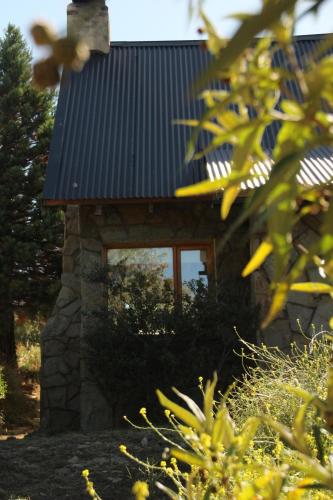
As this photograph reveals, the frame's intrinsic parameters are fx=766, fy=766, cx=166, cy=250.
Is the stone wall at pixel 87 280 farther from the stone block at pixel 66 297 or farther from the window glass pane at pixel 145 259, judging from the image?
the window glass pane at pixel 145 259

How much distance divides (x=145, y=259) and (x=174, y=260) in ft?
1.22

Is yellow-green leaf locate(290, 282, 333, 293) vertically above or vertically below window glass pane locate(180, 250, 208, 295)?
below

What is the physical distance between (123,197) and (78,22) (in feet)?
11.6

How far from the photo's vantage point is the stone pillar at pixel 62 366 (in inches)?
392

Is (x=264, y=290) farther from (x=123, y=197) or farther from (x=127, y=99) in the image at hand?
(x=127, y=99)

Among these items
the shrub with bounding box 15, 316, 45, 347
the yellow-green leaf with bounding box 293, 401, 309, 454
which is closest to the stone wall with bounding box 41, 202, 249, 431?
the shrub with bounding box 15, 316, 45, 347

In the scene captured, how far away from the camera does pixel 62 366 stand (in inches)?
395

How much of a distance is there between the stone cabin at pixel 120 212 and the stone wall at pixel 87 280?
1 cm

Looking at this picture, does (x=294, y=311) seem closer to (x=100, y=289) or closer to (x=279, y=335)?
(x=279, y=335)

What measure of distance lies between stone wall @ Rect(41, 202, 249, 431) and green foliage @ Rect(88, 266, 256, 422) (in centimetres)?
47

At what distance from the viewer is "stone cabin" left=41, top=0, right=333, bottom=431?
360 inches

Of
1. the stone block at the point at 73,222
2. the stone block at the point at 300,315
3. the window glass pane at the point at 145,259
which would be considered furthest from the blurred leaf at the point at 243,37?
the stone block at the point at 73,222

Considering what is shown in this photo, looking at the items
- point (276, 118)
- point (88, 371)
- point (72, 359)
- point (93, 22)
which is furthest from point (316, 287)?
point (93, 22)

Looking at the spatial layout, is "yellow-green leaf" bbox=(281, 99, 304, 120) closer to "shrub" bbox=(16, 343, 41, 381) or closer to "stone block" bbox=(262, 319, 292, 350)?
"stone block" bbox=(262, 319, 292, 350)
